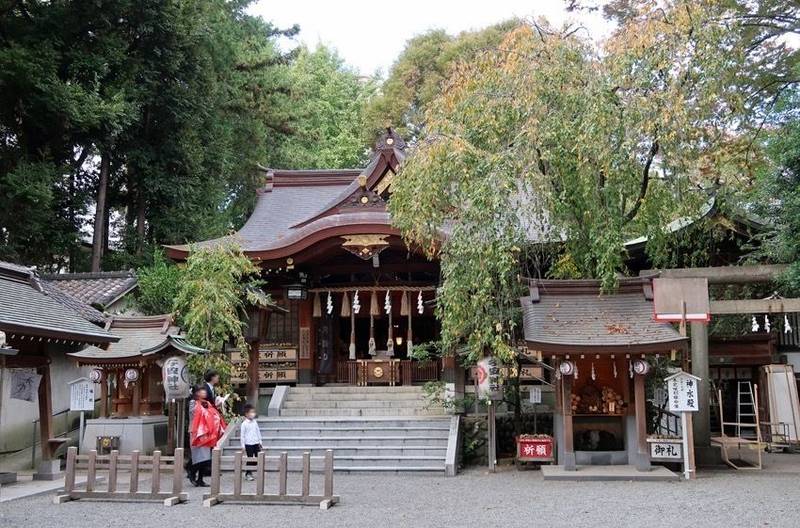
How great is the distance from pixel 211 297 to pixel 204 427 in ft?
13.4

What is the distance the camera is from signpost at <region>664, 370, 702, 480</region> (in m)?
11.1

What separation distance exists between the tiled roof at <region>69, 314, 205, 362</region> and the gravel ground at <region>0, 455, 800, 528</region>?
3.51 metres

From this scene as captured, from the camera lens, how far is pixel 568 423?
11.4m

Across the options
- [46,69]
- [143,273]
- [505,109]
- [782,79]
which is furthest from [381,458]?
[46,69]

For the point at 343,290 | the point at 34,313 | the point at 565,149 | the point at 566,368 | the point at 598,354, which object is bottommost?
the point at 566,368

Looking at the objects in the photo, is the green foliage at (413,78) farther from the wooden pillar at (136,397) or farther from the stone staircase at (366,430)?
the wooden pillar at (136,397)

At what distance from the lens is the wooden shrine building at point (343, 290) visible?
53.5ft

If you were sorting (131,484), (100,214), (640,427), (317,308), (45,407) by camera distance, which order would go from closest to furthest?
(131,484) < (640,427) < (45,407) < (317,308) < (100,214)

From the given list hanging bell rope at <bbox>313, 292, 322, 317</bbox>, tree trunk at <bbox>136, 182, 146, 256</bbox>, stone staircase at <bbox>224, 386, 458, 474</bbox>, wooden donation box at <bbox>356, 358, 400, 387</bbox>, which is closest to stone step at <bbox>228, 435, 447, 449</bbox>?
stone staircase at <bbox>224, 386, 458, 474</bbox>

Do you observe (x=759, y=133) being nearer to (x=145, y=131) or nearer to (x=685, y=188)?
(x=685, y=188)

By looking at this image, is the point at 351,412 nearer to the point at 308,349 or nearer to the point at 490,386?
the point at 308,349

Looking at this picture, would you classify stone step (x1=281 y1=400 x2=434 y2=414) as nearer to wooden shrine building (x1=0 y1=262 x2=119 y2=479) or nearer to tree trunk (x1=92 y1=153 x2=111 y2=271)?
wooden shrine building (x1=0 y1=262 x2=119 y2=479)

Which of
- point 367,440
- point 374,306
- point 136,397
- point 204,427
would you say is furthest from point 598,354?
point 136,397

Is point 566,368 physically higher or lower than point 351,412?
higher
